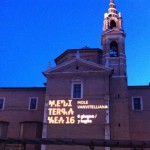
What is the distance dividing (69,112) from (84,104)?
6.09ft

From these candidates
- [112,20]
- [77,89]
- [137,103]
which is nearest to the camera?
[77,89]

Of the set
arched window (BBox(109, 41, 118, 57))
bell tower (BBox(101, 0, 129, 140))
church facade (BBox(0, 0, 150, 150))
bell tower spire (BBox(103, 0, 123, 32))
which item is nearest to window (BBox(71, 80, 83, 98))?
church facade (BBox(0, 0, 150, 150))

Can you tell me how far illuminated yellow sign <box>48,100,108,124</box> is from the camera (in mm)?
31312

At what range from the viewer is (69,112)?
1254 inches

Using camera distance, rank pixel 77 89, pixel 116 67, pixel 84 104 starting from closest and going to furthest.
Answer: pixel 84 104 < pixel 77 89 < pixel 116 67

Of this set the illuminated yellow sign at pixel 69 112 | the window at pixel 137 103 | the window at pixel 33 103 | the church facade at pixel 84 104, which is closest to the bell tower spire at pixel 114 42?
the church facade at pixel 84 104

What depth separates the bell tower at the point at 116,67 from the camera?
31.4m

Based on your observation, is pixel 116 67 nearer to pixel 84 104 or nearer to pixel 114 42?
pixel 114 42

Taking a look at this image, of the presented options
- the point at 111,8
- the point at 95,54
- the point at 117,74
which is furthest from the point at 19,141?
the point at 111,8

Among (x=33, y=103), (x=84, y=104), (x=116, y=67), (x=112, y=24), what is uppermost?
(x=112, y=24)

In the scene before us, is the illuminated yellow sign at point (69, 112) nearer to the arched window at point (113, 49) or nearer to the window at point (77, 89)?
the window at point (77, 89)

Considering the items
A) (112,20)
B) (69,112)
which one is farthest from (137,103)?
(112,20)

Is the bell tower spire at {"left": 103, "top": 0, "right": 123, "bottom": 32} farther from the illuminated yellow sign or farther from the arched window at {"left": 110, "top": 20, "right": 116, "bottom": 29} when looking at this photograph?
the illuminated yellow sign

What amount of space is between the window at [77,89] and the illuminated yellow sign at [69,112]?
779mm
